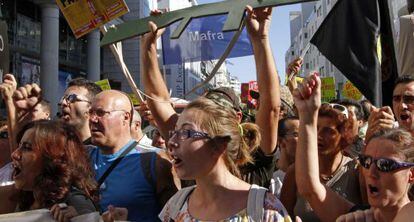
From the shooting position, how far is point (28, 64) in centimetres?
1869

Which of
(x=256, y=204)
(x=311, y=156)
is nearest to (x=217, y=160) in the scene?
(x=256, y=204)

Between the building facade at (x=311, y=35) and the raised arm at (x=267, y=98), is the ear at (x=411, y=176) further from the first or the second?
the building facade at (x=311, y=35)

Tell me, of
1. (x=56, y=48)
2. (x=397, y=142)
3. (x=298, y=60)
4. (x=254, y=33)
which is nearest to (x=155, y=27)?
(x=254, y=33)

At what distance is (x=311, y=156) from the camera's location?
8.55 feet

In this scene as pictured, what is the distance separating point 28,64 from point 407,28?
655 inches

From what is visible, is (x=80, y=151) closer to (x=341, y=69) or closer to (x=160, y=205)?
(x=160, y=205)

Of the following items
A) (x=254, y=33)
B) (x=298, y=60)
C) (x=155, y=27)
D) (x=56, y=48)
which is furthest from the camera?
(x=56, y=48)

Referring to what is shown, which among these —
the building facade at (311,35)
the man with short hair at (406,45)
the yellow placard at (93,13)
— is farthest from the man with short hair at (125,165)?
the building facade at (311,35)

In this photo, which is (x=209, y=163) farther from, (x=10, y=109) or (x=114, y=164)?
(x=10, y=109)

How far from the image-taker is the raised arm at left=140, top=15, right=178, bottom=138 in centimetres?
339

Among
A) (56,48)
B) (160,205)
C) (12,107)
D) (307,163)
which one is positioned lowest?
(160,205)

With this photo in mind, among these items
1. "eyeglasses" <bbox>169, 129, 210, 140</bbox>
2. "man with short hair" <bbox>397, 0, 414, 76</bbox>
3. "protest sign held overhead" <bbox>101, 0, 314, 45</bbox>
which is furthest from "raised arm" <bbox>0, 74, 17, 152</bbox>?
"man with short hair" <bbox>397, 0, 414, 76</bbox>

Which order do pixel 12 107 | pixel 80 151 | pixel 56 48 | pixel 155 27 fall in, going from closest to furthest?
pixel 80 151, pixel 155 27, pixel 12 107, pixel 56 48

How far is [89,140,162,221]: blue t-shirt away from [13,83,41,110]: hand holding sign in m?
0.77
